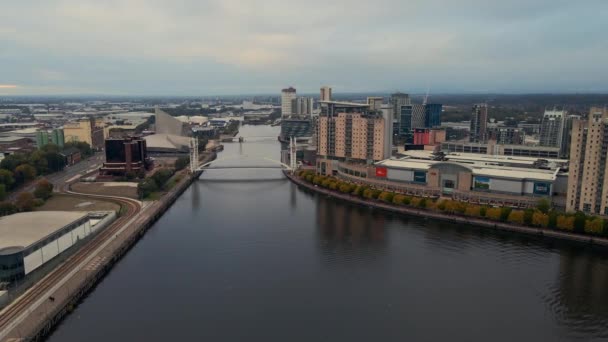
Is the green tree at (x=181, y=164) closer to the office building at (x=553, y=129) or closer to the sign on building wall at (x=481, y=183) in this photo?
the sign on building wall at (x=481, y=183)

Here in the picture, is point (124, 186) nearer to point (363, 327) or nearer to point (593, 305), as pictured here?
point (363, 327)

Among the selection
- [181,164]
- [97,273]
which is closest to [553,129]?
[181,164]

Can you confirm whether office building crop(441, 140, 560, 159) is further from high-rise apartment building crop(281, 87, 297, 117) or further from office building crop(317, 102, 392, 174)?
high-rise apartment building crop(281, 87, 297, 117)

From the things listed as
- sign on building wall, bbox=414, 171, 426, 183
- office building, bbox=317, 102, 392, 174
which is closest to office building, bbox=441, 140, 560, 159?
office building, bbox=317, 102, 392, 174

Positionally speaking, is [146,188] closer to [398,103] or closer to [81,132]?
[81,132]

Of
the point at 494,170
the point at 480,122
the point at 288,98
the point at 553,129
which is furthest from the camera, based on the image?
the point at 288,98

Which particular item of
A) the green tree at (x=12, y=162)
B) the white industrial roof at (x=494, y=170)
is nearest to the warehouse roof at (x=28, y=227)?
the green tree at (x=12, y=162)
